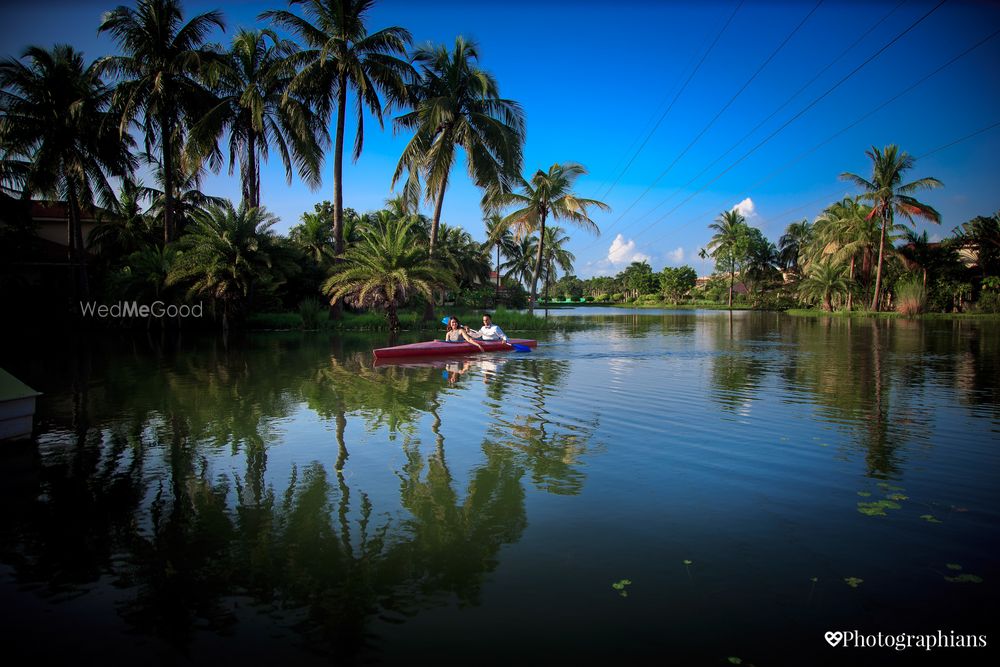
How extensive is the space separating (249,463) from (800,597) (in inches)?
209

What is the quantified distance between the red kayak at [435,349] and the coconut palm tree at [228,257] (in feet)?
34.1

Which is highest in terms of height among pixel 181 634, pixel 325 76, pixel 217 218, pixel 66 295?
pixel 325 76

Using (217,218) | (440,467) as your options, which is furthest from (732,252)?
(440,467)

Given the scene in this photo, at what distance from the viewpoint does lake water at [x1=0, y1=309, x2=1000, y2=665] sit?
3.18 m

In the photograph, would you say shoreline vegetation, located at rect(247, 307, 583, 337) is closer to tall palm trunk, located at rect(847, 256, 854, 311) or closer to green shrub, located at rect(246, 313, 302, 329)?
green shrub, located at rect(246, 313, 302, 329)

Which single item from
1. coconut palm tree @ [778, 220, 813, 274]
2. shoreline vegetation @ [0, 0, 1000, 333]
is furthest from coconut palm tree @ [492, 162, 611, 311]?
coconut palm tree @ [778, 220, 813, 274]

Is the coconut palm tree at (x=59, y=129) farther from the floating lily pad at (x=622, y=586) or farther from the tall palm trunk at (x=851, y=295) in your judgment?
the tall palm trunk at (x=851, y=295)

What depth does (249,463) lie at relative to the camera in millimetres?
6203

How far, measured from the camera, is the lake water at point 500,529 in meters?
3.18

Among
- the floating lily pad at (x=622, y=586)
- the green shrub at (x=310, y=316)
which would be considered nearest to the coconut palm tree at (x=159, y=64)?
the green shrub at (x=310, y=316)

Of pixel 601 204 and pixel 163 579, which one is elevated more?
pixel 601 204

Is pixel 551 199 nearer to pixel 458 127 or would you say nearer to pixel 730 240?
pixel 458 127

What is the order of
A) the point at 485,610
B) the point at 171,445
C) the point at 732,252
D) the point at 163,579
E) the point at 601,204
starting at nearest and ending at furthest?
the point at 485,610
the point at 163,579
the point at 171,445
the point at 601,204
the point at 732,252

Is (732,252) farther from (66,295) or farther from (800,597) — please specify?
(800,597)
